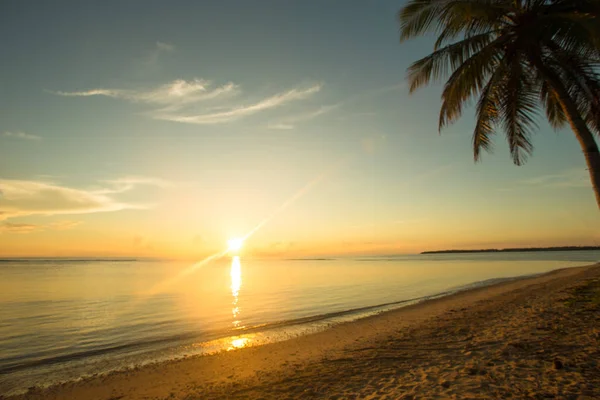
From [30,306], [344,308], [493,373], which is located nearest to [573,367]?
[493,373]

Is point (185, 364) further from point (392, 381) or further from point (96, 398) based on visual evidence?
point (392, 381)

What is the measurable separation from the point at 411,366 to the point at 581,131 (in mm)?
8189

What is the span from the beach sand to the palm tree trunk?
413cm

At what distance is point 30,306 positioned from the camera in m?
25.4

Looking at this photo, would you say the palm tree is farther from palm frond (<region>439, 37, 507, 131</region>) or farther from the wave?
the wave

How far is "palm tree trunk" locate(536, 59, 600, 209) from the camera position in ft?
31.9

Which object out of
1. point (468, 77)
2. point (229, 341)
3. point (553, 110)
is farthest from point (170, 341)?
point (553, 110)

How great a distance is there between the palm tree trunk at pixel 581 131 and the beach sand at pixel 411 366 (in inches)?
163

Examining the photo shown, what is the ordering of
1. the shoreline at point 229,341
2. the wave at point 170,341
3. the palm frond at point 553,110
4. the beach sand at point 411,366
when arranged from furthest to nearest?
the palm frond at point 553,110 → the wave at point 170,341 → the shoreline at point 229,341 → the beach sand at point 411,366

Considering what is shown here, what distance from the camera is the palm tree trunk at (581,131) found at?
9727 mm

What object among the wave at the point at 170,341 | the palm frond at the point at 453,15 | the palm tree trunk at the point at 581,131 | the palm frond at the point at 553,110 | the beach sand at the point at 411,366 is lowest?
the wave at the point at 170,341

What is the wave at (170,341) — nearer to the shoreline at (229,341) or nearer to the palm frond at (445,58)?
the shoreline at (229,341)

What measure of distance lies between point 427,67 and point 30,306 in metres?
30.2

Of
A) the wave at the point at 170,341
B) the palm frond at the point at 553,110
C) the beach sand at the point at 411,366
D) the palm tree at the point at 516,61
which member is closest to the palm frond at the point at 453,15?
the palm tree at the point at 516,61
